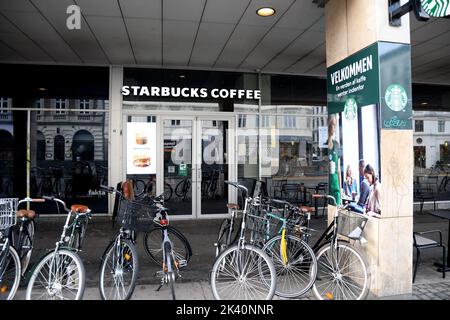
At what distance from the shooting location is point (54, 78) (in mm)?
7863

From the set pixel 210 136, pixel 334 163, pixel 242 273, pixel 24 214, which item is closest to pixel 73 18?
pixel 24 214

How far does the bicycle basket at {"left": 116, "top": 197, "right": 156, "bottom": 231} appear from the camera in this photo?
362 cm

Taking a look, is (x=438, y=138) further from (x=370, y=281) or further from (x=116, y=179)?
(x=116, y=179)

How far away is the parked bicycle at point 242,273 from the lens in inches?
133

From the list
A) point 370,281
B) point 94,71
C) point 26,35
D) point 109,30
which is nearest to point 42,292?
point 370,281

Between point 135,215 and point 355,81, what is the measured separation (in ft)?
9.47

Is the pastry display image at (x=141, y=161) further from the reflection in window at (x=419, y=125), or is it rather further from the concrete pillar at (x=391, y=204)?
the reflection in window at (x=419, y=125)

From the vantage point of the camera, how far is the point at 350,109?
4258 millimetres

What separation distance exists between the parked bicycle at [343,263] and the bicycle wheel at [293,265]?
159mm

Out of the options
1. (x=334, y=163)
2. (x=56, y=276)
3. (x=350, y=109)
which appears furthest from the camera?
(x=334, y=163)

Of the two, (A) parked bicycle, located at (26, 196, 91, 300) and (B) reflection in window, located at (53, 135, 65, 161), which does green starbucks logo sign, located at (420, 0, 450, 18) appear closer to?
(A) parked bicycle, located at (26, 196, 91, 300)

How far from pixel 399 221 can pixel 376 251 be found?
411mm

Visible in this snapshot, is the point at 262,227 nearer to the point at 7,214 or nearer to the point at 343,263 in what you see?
the point at 343,263

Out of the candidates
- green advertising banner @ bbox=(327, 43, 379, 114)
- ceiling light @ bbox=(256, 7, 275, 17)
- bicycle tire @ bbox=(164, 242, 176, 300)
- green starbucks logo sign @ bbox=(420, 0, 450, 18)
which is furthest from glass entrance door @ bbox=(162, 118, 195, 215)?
green starbucks logo sign @ bbox=(420, 0, 450, 18)
